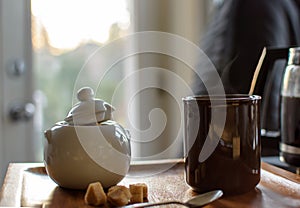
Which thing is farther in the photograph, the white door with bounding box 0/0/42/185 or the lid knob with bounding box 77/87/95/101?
the white door with bounding box 0/0/42/185

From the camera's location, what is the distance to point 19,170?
0.82 meters

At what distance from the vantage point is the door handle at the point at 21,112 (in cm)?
194

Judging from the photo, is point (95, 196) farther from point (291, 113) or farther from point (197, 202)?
point (291, 113)

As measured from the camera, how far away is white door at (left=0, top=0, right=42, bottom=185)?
6.31 feet

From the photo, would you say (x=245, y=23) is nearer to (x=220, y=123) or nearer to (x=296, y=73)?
(x=296, y=73)

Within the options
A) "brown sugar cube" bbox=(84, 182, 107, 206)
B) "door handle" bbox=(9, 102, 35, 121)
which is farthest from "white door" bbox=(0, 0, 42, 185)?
"brown sugar cube" bbox=(84, 182, 107, 206)

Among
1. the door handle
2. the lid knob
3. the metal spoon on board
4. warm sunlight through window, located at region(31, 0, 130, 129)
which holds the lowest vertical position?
the metal spoon on board

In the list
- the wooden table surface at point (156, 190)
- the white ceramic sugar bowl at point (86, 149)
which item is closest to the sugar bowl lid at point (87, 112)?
the white ceramic sugar bowl at point (86, 149)

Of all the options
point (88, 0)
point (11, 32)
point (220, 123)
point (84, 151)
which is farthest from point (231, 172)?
point (88, 0)

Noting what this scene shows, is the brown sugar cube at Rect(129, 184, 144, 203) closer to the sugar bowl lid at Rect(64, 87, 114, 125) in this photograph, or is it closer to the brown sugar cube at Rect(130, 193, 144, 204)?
the brown sugar cube at Rect(130, 193, 144, 204)

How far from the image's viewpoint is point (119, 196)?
61 cm

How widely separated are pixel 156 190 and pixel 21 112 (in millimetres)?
1372

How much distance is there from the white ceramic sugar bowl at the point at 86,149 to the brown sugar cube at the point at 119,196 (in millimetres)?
71

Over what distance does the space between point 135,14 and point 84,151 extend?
1.66m
